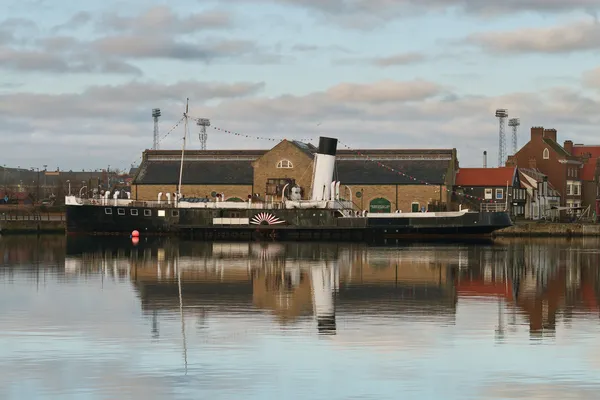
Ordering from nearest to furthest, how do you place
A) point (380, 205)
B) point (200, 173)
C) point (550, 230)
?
point (550, 230), point (380, 205), point (200, 173)

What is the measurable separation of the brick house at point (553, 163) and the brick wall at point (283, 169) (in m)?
27.0

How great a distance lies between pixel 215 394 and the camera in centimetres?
1728

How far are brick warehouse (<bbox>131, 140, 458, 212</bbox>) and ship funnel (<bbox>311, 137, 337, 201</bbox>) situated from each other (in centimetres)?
978

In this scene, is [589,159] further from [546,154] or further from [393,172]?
[393,172]

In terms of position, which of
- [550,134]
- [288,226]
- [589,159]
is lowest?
[288,226]

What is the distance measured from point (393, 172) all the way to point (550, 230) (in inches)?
612

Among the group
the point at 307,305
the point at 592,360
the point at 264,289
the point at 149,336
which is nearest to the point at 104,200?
the point at 264,289

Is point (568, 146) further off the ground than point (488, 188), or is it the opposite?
point (568, 146)

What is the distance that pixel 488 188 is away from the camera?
3880 inches

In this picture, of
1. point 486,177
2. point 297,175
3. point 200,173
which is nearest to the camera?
point 297,175

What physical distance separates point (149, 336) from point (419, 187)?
231 feet

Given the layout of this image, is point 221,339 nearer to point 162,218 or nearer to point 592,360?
point 592,360

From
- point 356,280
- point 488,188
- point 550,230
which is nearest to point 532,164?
point 488,188

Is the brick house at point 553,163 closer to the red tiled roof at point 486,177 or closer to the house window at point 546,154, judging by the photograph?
the house window at point 546,154
